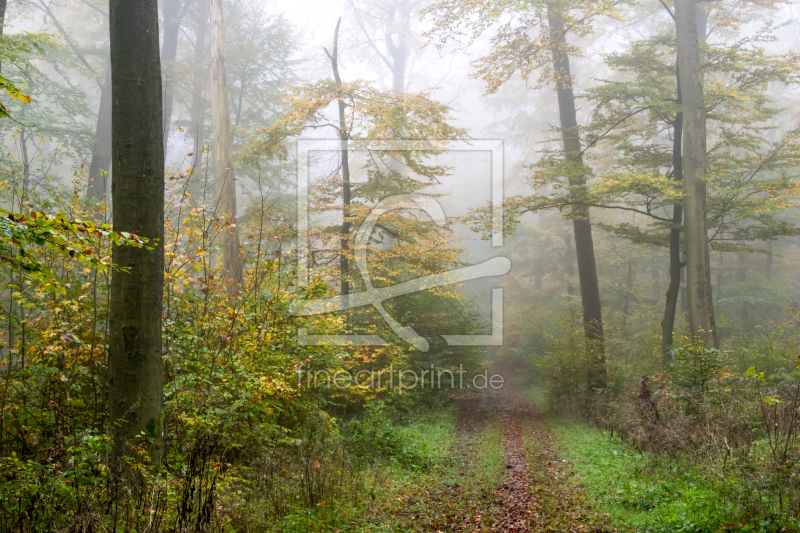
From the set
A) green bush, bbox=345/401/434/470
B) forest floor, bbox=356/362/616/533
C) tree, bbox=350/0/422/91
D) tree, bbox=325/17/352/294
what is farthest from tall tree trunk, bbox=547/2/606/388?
tree, bbox=350/0/422/91

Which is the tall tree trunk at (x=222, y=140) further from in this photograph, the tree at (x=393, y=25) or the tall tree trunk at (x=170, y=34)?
the tree at (x=393, y=25)

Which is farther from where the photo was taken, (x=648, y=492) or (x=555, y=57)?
(x=555, y=57)

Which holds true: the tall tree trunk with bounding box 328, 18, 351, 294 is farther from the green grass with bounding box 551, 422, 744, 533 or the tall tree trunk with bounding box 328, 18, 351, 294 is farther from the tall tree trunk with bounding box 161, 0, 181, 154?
the tall tree trunk with bounding box 161, 0, 181, 154

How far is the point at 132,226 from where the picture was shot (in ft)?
13.4

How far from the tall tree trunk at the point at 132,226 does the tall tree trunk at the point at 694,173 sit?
9.92m

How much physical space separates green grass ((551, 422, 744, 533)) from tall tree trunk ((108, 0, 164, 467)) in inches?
181

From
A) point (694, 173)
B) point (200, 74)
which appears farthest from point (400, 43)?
point (694, 173)

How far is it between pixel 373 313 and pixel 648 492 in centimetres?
678

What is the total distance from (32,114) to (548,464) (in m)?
17.0

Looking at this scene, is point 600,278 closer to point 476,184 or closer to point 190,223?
point 190,223

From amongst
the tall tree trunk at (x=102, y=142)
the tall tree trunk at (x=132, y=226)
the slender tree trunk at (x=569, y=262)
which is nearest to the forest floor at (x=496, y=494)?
the tall tree trunk at (x=132, y=226)

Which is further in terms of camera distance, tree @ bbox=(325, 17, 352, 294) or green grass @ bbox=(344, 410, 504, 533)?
tree @ bbox=(325, 17, 352, 294)

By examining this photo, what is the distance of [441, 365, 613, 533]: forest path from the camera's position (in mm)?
4871

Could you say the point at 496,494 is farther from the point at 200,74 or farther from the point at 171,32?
the point at 200,74
